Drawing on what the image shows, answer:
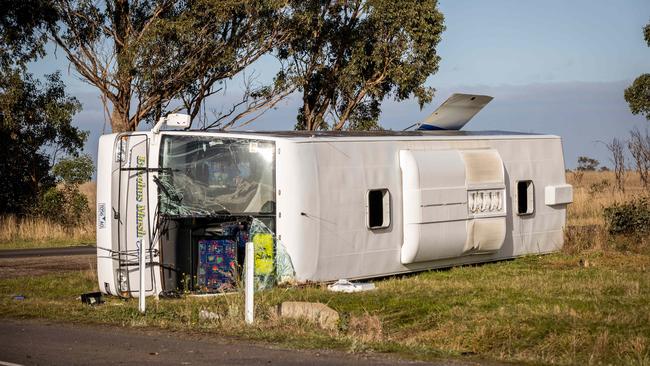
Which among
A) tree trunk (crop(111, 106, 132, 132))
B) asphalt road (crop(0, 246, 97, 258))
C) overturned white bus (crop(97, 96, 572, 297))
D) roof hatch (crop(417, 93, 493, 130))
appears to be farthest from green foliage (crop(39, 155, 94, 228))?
overturned white bus (crop(97, 96, 572, 297))

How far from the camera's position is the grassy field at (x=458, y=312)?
11.5 m

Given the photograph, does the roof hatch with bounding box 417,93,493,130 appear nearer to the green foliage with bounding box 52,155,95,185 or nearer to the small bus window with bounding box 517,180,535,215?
the small bus window with bounding box 517,180,535,215

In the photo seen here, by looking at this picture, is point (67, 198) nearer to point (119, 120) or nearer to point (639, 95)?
point (119, 120)

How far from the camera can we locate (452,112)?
2222 centimetres

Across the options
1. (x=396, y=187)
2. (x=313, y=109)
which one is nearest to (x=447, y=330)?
(x=396, y=187)

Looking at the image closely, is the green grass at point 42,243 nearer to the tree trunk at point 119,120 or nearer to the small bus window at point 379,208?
the tree trunk at point 119,120

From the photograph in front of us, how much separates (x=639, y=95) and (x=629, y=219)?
15285 mm

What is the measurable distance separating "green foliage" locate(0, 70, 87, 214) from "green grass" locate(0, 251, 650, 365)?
550 inches

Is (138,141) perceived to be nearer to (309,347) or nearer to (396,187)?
(396,187)

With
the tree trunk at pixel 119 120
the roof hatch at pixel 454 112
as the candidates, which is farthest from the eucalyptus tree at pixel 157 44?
the roof hatch at pixel 454 112

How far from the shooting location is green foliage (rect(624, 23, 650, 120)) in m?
37.2

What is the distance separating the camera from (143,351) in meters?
11.2

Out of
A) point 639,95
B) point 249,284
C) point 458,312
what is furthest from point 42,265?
point 639,95

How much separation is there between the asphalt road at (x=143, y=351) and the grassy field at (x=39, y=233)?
1706cm
